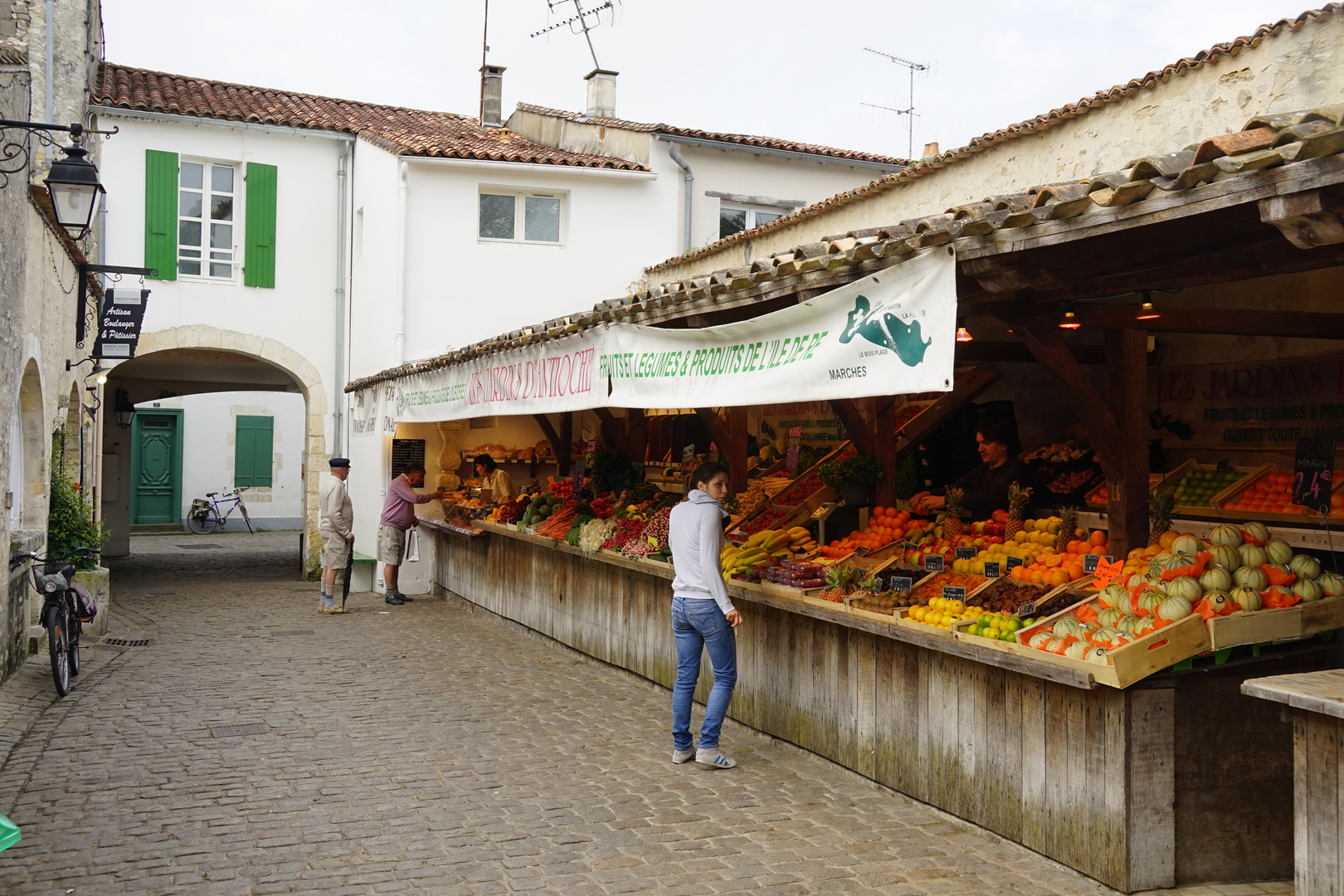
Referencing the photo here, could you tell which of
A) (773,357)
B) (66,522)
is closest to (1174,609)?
(773,357)

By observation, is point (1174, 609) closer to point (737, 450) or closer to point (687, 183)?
point (737, 450)

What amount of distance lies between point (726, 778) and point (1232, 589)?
2.96 meters

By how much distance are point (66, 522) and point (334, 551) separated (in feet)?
11.3

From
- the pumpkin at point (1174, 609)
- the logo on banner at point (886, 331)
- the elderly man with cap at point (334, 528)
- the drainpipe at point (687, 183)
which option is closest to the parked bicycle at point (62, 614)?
the elderly man with cap at point (334, 528)

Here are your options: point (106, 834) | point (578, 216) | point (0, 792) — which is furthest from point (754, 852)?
point (578, 216)

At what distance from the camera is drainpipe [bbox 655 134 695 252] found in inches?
725

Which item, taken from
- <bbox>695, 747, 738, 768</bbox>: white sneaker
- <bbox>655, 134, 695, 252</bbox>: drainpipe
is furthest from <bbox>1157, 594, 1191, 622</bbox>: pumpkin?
<bbox>655, 134, 695, 252</bbox>: drainpipe

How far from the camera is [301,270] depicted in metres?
17.7

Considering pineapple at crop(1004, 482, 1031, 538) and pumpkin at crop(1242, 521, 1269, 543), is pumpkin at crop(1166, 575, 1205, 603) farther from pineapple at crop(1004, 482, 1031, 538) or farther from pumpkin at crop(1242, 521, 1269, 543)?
pineapple at crop(1004, 482, 1031, 538)

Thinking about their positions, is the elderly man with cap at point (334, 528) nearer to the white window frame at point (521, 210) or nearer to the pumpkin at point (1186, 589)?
the white window frame at point (521, 210)

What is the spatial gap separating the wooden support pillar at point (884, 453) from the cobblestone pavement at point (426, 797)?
6.94ft

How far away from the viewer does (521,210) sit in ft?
58.7

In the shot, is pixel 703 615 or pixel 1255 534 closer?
pixel 1255 534

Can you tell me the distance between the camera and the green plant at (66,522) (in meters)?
11.0
